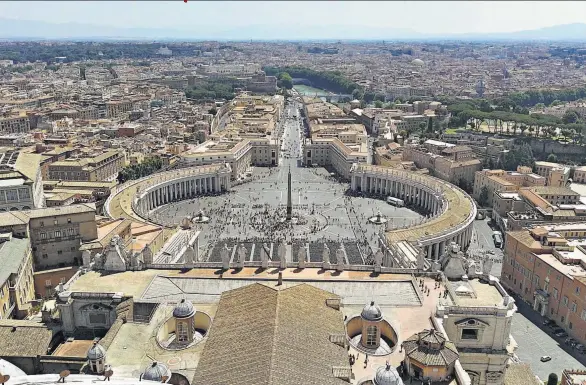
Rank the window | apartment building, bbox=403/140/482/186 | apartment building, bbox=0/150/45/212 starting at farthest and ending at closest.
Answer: apartment building, bbox=403/140/482/186 < apartment building, bbox=0/150/45/212 < the window

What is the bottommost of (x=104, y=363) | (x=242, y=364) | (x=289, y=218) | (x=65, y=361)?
(x=289, y=218)

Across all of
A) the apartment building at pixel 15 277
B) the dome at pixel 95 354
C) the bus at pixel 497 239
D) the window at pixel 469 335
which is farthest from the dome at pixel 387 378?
the bus at pixel 497 239

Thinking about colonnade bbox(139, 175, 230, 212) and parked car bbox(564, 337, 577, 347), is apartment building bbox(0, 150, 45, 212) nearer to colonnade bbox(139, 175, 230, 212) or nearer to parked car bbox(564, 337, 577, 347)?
colonnade bbox(139, 175, 230, 212)

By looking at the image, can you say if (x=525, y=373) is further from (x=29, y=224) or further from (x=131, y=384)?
(x=29, y=224)

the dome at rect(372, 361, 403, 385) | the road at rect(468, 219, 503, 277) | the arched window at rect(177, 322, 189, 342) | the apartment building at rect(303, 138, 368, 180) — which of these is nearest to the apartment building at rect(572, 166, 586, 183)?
the road at rect(468, 219, 503, 277)

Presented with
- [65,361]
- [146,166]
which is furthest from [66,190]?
[65,361]

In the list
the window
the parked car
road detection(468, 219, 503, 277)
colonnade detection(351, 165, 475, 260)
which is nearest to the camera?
the window
